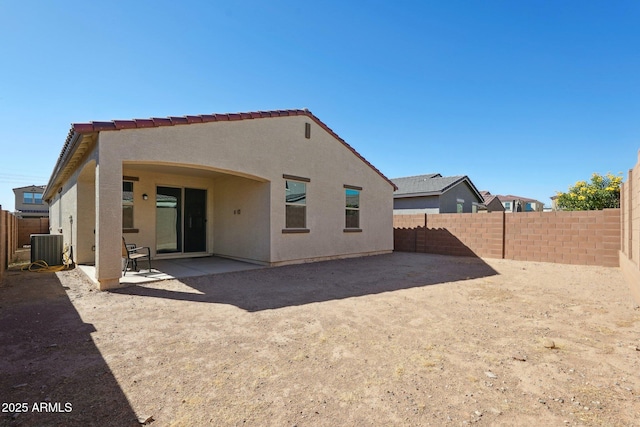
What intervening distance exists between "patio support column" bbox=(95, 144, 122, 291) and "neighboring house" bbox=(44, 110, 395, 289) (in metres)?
0.02

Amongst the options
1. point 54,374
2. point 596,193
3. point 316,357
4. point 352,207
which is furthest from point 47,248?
point 596,193

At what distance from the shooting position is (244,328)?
413 cm

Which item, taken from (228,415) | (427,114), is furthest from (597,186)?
(228,415)

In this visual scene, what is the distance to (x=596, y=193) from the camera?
16.4 m

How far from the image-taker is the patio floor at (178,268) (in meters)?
7.20

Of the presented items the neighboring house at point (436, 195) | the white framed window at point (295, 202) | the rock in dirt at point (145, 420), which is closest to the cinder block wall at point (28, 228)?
the white framed window at point (295, 202)

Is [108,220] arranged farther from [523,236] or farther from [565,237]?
[565,237]

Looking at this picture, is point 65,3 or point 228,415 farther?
point 65,3

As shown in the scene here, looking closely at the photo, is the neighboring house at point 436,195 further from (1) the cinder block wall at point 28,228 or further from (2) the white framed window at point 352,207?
(1) the cinder block wall at point 28,228

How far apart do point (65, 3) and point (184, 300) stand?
7.20 metres

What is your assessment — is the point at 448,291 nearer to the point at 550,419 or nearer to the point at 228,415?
the point at 550,419

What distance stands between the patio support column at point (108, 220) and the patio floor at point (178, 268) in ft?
1.65

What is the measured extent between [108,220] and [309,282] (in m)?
4.35

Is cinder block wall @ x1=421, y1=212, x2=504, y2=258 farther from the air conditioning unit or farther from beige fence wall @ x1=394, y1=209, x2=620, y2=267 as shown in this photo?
the air conditioning unit
